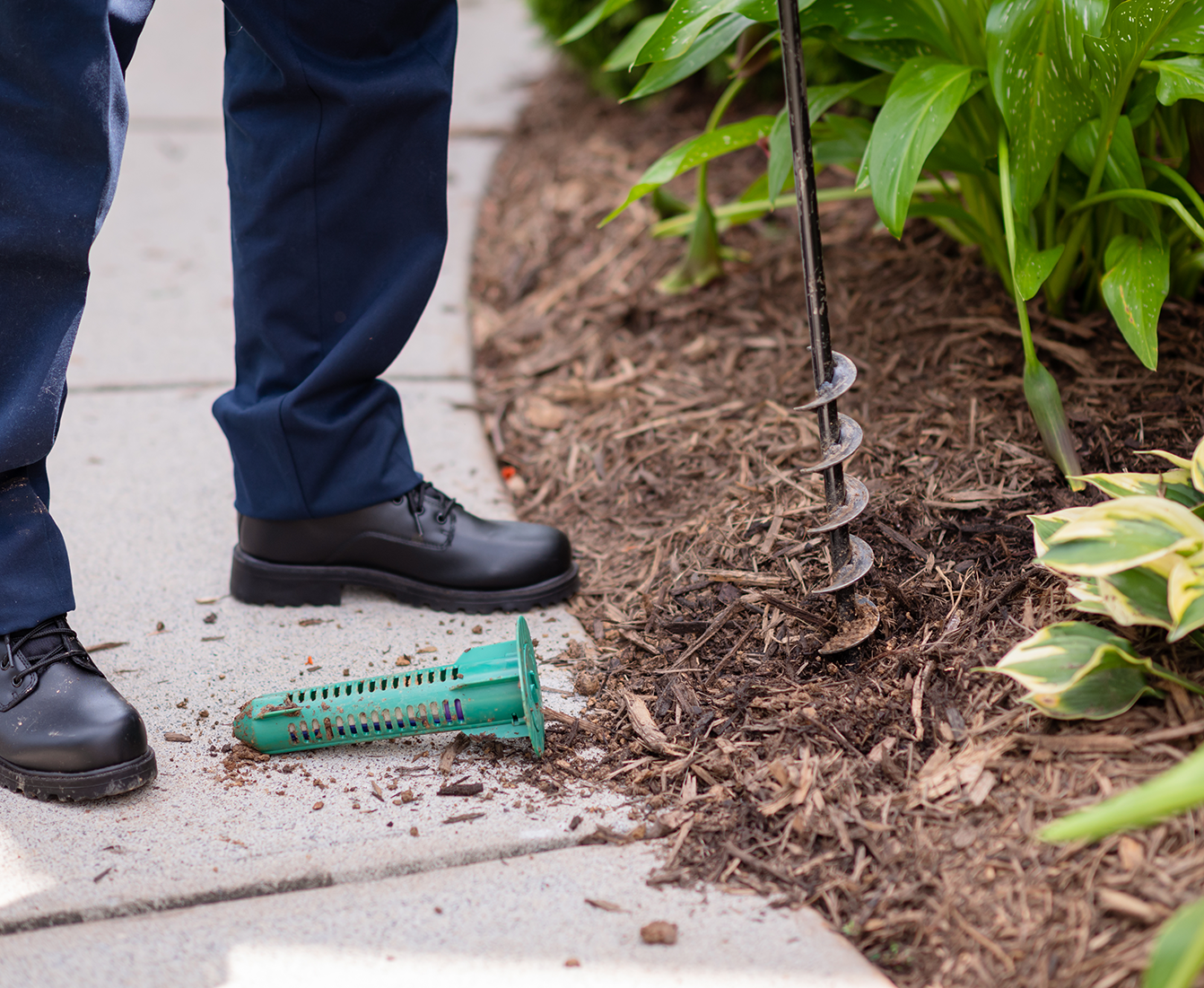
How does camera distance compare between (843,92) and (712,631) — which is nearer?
(712,631)

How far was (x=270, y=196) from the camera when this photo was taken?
170 cm

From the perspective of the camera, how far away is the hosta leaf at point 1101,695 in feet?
4.10

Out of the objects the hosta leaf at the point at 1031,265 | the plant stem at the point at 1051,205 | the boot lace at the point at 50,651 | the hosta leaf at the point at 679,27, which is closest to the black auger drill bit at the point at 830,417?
the hosta leaf at the point at 679,27

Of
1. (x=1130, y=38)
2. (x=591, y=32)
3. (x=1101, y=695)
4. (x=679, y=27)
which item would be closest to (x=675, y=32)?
(x=679, y=27)

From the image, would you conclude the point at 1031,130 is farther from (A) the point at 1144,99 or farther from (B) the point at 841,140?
(B) the point at 841,140

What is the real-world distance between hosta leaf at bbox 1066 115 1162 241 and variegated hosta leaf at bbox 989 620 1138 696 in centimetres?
87

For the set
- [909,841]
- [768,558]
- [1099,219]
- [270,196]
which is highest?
[270,196]

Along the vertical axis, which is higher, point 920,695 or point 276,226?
point 276,226

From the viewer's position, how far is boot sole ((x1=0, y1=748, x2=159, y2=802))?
143cm

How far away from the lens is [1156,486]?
1.38 metres

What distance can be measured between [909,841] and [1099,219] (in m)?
1.32

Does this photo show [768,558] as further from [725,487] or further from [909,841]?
[909,841]

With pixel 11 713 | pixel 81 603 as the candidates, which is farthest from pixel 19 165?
pixel 81 603

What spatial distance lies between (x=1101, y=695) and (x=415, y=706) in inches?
34.9
